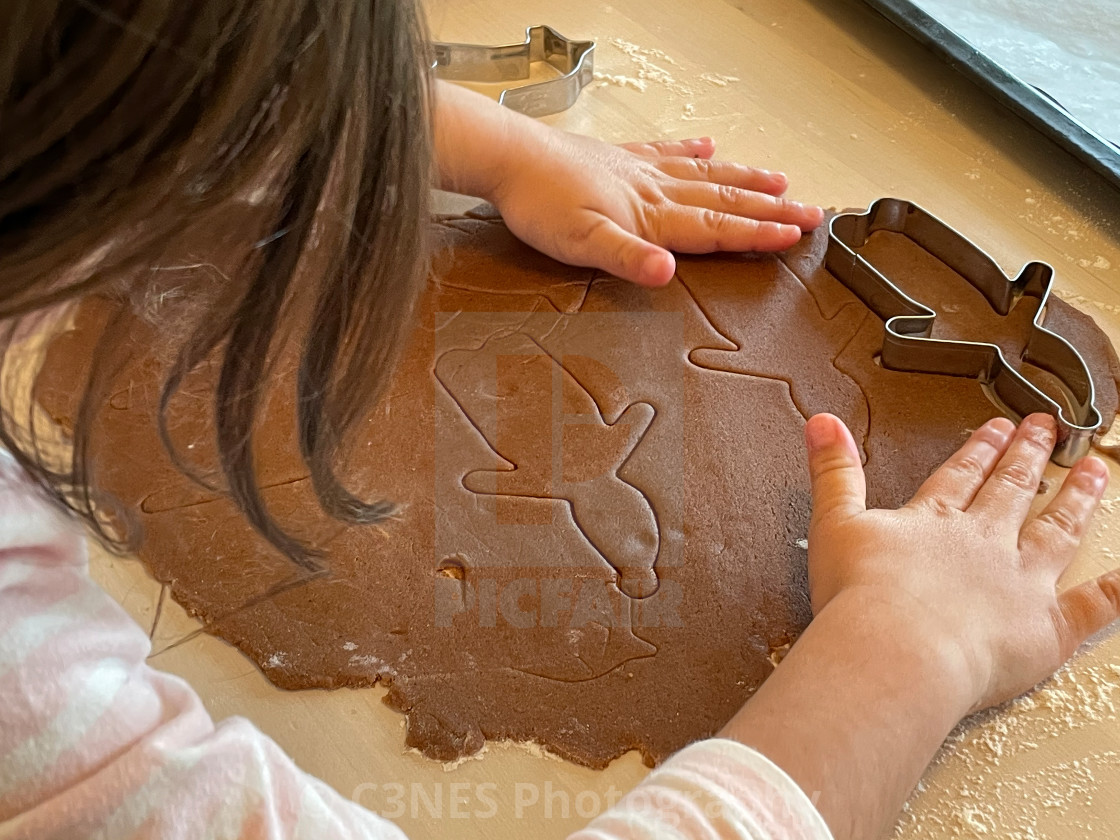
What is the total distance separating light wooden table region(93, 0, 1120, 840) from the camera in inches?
26.6

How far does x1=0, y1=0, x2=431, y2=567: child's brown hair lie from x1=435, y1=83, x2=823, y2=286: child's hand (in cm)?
44

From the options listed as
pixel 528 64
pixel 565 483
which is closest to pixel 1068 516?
pixel 565 483

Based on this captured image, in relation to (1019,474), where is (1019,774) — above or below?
below

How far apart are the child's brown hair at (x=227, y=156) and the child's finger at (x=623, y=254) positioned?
0.43 metres

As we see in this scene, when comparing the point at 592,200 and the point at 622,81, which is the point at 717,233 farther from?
the point at 622,81

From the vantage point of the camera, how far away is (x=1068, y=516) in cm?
78

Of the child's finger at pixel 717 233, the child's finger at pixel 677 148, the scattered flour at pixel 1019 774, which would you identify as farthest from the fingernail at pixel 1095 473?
the child's finger at pixel 677 148

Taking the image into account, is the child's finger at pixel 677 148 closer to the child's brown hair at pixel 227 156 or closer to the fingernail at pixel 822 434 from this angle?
the fingernail at pixel 822 434

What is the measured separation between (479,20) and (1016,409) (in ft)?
2.68

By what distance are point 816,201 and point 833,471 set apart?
404 millimetres

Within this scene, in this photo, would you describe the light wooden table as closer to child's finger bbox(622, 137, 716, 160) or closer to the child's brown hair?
child's finger bbox(622, 137, 716, 160)

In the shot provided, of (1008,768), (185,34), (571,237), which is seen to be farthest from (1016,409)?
(185,34)

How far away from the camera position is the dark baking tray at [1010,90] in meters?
1.02

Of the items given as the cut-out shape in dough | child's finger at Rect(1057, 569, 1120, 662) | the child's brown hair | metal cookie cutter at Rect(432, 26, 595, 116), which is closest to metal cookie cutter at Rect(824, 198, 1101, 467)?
child's finger at Rect(1057, 569, 1120, 662)
